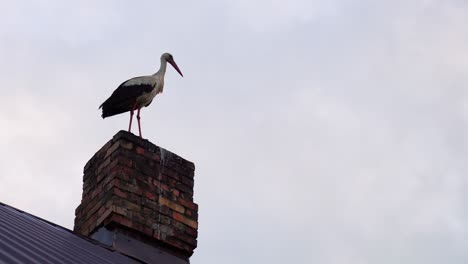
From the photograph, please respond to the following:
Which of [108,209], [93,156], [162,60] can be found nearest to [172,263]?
[108,209]

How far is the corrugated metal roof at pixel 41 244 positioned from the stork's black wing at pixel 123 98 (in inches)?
97.5

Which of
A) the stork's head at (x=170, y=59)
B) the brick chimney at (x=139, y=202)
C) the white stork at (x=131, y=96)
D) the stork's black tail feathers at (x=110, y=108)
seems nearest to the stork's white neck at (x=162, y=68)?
the stork's head at (x=170, y=59)

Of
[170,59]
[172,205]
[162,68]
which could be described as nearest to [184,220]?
[172,205]

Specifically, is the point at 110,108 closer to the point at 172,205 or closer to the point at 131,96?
the point at 131,96

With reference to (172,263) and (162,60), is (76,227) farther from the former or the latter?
(162,60)

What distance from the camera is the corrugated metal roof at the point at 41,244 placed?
14.0 feet

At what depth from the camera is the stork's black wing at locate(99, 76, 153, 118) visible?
8.29 meters

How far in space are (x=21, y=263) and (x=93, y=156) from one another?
3.01 m

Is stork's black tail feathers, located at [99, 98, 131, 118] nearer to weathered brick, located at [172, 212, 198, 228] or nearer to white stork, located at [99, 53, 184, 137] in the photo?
white stork, located at [99, 53, 184, 137]

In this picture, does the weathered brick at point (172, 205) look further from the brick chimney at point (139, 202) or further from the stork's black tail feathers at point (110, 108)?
the stork's black tail feathers at point (110, 108)

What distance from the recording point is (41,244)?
481 centimetres

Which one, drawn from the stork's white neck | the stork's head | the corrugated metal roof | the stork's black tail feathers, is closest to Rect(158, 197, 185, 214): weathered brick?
the corrugated metal roof

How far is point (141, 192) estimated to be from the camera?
21.3 ft

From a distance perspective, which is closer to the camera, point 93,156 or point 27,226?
point 27,226
